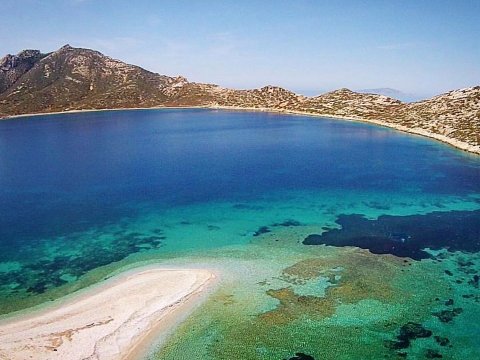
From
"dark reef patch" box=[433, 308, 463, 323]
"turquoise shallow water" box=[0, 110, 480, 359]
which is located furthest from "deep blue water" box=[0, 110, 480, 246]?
"dark reef patch" box=[433, 308, 463, 323]

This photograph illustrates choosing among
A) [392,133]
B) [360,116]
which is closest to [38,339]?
[392,133]

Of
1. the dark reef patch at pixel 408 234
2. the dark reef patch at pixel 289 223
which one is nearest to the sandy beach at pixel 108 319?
the dark reef patch at pixel 289 223

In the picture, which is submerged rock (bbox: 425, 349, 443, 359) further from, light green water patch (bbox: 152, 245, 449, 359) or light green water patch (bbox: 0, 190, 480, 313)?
light green water patch (bbox: 0, 190, 480, 313)

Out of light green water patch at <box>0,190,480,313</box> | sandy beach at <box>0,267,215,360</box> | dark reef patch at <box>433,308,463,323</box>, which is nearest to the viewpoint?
sandy beach at <box>0,267,215,360</box>

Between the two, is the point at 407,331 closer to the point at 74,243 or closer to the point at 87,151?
the point at 74,243

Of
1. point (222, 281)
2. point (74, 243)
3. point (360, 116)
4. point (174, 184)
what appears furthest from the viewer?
point (360, 116)

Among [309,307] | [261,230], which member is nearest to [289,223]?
[261,230]
